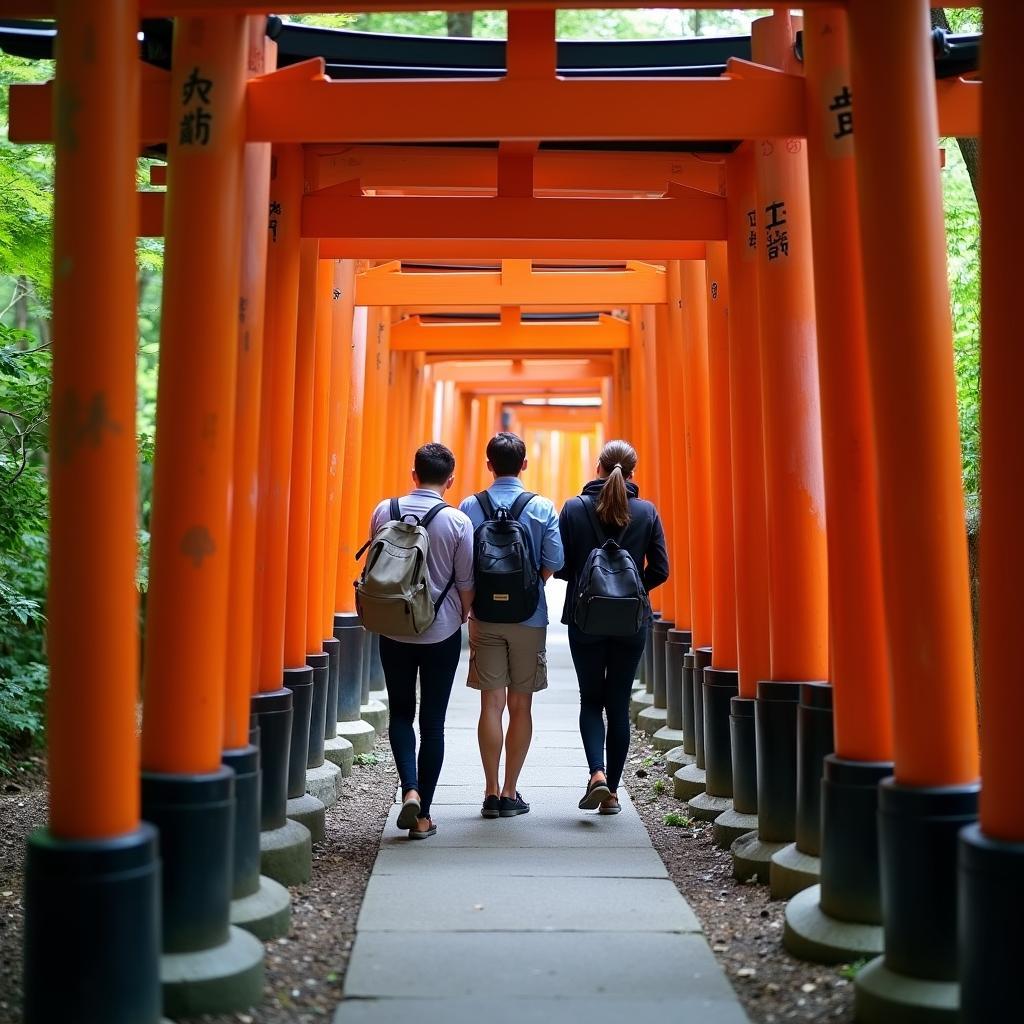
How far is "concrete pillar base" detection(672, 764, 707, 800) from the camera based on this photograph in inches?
288

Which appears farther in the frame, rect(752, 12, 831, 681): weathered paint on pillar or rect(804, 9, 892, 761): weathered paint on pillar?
rect(752, 12, 831, 681): weathered paint on pillar

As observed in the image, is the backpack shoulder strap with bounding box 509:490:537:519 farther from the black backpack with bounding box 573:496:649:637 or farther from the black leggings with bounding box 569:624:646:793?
the black leggings with bounding box 569:624:646:793

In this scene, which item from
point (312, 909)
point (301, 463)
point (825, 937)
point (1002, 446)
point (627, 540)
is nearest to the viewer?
point (1002, 446)

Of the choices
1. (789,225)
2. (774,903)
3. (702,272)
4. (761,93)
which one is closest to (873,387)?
(761,93)

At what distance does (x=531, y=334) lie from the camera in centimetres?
1238

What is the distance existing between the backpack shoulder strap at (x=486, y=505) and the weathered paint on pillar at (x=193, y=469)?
2.36 metres

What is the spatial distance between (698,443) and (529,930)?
4285mm

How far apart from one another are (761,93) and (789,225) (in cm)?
95

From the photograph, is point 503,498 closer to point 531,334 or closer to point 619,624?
point 619,624

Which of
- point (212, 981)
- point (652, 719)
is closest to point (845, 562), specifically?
point (212, 981)

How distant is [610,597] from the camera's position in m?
6.34

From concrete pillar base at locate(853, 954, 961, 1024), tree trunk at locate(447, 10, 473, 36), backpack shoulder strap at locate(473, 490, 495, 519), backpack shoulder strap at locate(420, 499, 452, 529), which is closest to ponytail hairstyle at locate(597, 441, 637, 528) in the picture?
backpack shoulder strap at locate(473, 490, 495, 519)

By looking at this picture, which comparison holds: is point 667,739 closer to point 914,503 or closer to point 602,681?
point 602,681

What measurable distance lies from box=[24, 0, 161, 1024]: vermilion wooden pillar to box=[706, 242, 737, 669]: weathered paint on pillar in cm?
404
